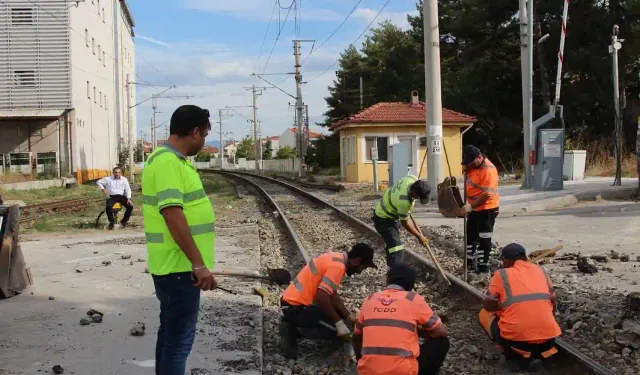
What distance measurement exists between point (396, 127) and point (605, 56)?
39.7 ft

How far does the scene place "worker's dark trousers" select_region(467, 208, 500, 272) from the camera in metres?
8.59

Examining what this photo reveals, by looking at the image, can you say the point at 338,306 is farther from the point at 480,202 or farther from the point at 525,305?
the point at 480,202

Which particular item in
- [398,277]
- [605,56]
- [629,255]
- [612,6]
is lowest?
[629,255]

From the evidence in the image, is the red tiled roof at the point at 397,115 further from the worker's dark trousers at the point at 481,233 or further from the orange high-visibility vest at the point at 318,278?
the orange high-visibility vest at the point at 318,278

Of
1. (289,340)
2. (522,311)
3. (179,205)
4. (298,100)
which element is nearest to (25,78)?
(298,100)

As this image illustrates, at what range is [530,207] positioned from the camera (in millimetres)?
16656

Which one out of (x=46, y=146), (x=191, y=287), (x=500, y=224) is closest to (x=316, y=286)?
(x=191, y=287)

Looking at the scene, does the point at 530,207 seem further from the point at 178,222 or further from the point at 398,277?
the point at 178,222

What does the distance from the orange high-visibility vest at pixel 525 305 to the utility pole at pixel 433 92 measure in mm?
13223

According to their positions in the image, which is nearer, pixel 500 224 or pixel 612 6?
pixel 500 224

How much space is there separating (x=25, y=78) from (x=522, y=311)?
39091 mm

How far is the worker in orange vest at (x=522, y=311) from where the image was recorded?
16.5ft

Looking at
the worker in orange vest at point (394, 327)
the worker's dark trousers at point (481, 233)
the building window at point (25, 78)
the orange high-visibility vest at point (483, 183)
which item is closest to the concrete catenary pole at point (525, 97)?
the worker's dark trousers at point (481, 233)

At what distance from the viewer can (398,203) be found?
7457 mm
